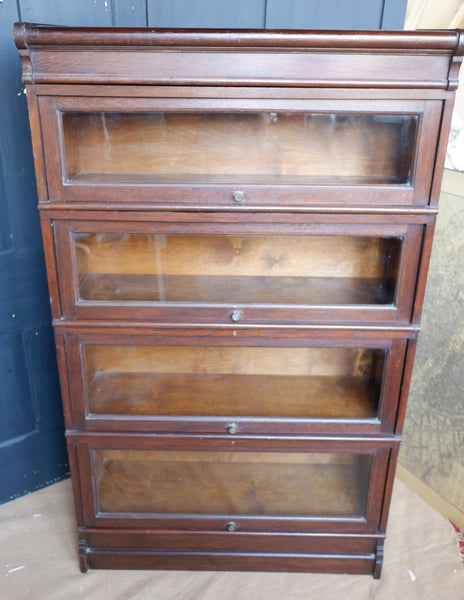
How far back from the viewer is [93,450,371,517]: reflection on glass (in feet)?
5.98

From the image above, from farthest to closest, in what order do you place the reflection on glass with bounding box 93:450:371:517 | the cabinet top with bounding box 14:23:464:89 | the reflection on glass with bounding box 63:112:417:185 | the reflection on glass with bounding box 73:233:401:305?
the reflection on glass with bounding box 93:450:371:517 → the reflection on glass with bounding box 73:233:401:305 → the reflection on glass with bounding box 63:112:417:185 → the cabinet top with bounding box 14:23:464:89

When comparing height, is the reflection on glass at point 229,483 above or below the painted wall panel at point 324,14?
below

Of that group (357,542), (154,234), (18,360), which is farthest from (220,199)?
(357,542)

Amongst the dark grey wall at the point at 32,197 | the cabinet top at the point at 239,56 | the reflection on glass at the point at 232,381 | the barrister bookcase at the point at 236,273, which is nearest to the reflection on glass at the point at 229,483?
the barrister bookcase at the point at 236,273

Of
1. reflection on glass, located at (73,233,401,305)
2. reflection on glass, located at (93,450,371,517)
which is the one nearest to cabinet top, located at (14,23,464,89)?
reflection on glass, located at (73,233,401,305)

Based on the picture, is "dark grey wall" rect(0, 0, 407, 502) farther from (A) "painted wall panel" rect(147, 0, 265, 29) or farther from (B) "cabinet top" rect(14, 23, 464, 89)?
(B) "cabinet top" rect(14, 23, 464, 89)

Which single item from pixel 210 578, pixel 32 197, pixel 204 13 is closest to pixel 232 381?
pixel 210 578

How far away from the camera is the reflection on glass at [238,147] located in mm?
1463

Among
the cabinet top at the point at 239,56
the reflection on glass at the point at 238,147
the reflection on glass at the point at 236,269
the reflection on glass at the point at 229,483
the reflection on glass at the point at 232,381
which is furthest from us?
the reflection on glass at the point at 229,483

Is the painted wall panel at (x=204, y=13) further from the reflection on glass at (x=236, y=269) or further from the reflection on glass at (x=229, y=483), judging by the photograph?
the reflection on glass at (x=229, y=483)

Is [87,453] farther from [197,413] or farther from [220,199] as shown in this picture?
[220,199]

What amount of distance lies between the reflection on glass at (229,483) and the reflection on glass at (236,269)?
1.81 feet

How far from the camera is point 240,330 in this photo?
158 cm

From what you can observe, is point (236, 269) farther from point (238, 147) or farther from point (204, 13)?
point (204, 13)
